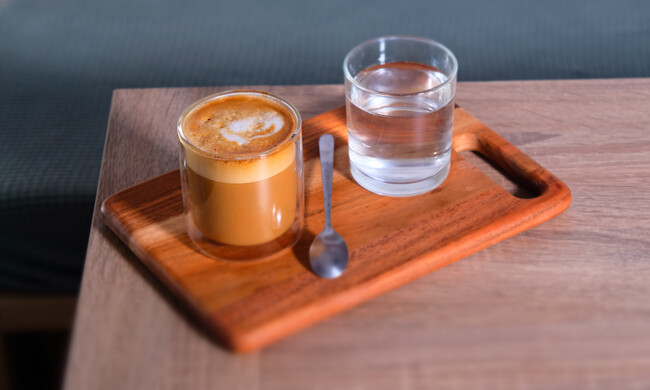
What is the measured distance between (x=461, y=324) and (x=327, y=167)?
0.19 m

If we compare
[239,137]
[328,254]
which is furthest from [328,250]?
[239,137]

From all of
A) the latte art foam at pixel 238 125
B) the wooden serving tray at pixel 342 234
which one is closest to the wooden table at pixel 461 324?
the wooden serving tray at pixel 342 234

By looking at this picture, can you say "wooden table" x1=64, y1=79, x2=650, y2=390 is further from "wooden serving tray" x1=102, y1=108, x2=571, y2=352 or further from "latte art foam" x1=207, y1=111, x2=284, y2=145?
"latte art foam" x1=207, y1=111, x2=284, y2=145

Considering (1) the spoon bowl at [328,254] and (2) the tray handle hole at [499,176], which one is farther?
(2) the tray handle hole at [499,176]

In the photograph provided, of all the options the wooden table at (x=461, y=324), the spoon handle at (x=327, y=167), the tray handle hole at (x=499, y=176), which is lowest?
the wooden table at (x=461, y=324)

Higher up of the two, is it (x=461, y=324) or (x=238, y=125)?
(x=238, y=125)

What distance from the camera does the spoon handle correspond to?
57cm

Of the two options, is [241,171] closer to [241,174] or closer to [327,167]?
[241,174]

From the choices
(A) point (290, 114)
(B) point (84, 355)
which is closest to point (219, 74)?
(A) point (290, 114)

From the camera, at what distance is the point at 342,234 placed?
1.84 ft

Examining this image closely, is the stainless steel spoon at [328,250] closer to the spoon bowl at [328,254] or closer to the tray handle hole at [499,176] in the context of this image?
the spoon bowl at [328,254]

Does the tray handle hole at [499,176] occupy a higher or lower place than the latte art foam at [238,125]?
lower

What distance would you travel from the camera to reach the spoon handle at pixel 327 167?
57 centimetres

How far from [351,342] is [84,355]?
0.61 feet
